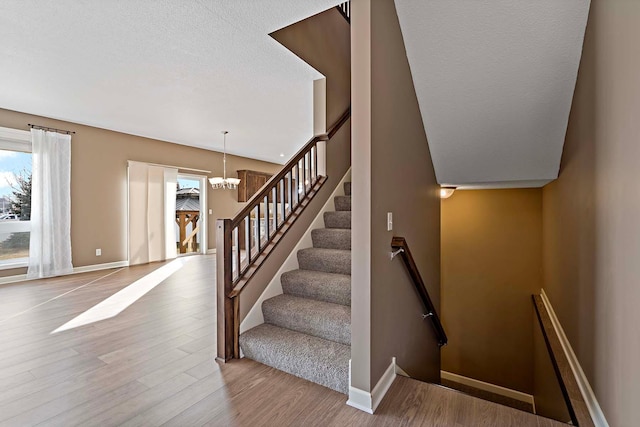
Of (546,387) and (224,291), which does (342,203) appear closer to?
(224,291)

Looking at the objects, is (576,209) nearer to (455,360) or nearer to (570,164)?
(570,164)

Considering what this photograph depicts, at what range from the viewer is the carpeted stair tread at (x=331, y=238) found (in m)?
2.97

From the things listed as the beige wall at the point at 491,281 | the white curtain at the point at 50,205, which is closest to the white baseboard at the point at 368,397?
the beige wall at the point at 491,281

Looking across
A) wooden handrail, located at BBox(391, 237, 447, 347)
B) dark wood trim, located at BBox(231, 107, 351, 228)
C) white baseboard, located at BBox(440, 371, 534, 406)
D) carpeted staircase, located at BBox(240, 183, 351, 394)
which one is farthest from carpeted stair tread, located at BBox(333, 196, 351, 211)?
white baseboard, located at BBox(440, 371, 534, 406)

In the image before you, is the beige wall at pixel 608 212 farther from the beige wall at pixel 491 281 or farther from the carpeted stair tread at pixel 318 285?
the beige wall at pixel 491 281

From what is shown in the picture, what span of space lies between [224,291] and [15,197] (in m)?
4.67

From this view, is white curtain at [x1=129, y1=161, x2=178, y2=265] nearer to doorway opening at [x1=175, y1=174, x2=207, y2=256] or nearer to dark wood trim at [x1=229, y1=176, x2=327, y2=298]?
doorway opening at [x1=175, y1=174, x2=207, y2=256]

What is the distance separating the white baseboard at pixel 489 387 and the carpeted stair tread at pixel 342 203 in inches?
128

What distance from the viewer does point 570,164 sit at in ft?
7.65

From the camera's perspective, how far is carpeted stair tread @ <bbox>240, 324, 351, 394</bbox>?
1.92 m

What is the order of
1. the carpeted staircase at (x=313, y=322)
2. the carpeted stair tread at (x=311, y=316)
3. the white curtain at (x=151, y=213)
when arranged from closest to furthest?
the carpeted staircase at (x=313, y=322) → the carpeted stair tread at (x=311, y=316) → the white curtain at (x=151, y=213)

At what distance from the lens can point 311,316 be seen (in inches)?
91.4

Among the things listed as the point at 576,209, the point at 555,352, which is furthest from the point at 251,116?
the point at 555,352

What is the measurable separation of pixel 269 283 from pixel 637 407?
2.24 meters
